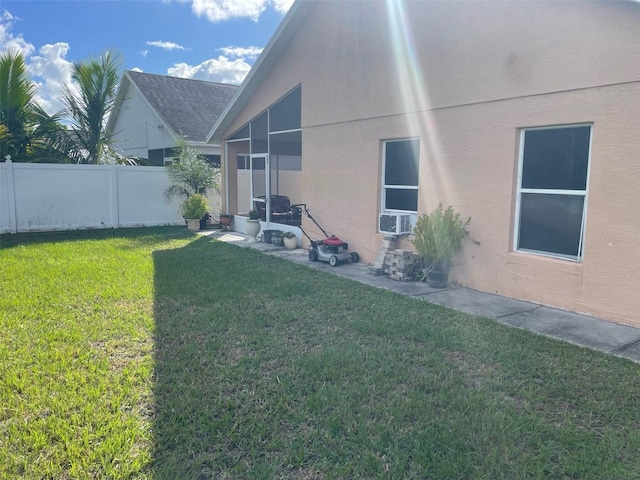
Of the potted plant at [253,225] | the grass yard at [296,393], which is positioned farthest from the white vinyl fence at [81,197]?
the grass yard at [296,393]

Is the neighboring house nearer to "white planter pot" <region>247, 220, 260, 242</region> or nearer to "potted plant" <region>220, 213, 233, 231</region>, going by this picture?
"potted plant" <region>220, 213, 233, 231</region>

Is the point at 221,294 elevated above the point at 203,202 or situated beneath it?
situated beneath

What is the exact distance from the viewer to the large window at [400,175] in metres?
7.54

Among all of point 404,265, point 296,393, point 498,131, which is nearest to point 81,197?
point 404,265

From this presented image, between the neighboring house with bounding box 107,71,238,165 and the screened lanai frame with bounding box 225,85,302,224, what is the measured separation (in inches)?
133

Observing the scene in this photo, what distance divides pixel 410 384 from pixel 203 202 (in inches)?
440

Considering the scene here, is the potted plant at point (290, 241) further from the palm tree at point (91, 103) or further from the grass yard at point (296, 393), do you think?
the palm tree at point (91, 103)

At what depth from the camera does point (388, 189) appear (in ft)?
26.4

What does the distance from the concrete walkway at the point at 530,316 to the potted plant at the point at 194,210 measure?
6831 mm

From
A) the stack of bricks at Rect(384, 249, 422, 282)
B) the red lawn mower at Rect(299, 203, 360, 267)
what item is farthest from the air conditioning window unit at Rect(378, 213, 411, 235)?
the red lawn mower at Rect(299, 203, 360, 267)

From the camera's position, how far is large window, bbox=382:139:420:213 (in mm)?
7543

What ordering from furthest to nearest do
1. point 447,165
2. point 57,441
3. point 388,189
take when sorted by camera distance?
point 388,189 → point 447,165 → point 57,441

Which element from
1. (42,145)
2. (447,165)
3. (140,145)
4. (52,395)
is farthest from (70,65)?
(52,395)

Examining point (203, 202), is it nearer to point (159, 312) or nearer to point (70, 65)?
point (70, 65)
